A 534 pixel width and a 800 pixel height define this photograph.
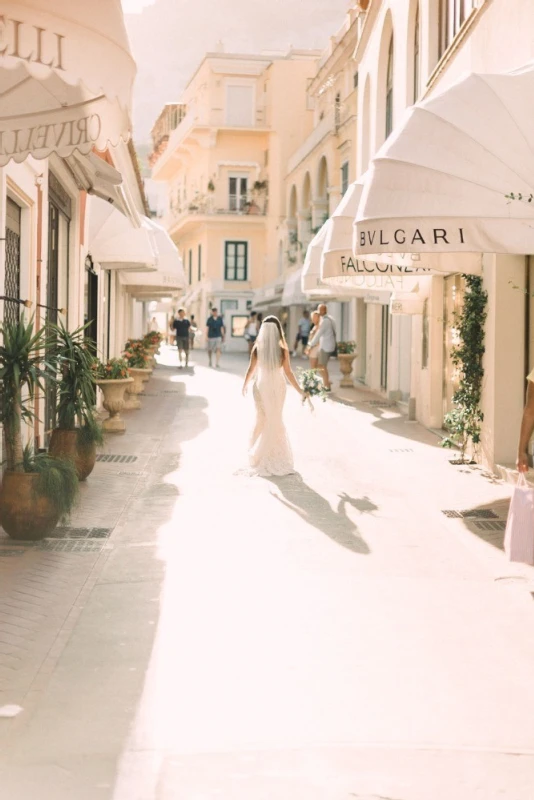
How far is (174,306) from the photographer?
2667 inches

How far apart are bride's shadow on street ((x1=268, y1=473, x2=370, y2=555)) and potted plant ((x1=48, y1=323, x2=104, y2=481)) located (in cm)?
192

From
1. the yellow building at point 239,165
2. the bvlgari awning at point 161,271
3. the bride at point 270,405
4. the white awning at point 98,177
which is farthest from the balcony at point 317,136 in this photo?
the bride at point 270,405

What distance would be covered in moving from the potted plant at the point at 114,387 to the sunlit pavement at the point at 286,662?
4935 mm

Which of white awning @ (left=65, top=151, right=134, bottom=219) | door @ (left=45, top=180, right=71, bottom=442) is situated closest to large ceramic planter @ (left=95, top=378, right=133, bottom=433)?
door @ (left=45, top=180, right=71, bottom=442)

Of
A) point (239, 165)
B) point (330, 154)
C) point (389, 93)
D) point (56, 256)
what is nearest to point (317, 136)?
point (330, 154)

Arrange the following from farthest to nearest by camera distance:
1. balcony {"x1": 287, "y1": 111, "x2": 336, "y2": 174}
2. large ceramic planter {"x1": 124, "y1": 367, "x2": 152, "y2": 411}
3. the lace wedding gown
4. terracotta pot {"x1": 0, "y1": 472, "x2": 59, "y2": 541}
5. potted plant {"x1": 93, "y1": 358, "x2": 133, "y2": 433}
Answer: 1. balcony {"x1": 287, "y1": 111, "x2": 336, "y2": 174}
2. large ceramic planter {"x1": 124, "y1": 367, "x2": 152, "y2": 411}
3. potted plant {"x1": 93, "y1": 358, "x2": 133, "y2": 433}
4. the lace wedding gown
5. terracotta pot {"x1": 0, "y1": 472, "x2": 59, "y2": 541}

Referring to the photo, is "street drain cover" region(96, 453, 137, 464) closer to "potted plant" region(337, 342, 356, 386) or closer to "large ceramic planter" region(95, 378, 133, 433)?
"large ceramic planter" region(95, 378, 133, 433)

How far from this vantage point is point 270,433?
38.2 ft

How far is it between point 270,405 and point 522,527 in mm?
5537

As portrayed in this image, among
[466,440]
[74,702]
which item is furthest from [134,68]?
[466,440]

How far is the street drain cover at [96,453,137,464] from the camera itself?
1243 centimetres

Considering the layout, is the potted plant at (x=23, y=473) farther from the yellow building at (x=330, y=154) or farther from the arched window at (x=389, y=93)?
the yellow building at (x=330, y=154)

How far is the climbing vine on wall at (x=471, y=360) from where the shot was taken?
12.0 m

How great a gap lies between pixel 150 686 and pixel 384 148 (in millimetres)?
6013
